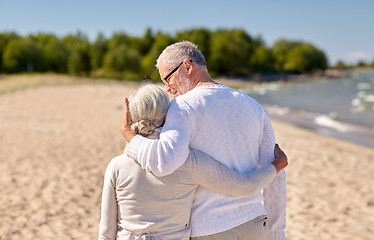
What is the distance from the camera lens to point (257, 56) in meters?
106

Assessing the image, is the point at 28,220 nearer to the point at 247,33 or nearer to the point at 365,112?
the point at 365,112

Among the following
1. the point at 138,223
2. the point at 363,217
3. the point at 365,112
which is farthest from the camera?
the point at 365,112

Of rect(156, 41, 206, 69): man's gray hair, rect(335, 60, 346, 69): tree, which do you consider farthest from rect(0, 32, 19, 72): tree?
rect(335, 60, 346, 69): tree

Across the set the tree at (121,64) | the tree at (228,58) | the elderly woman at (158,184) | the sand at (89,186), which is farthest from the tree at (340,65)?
the elderly woman at (158,184)

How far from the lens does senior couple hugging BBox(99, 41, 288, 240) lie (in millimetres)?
1643

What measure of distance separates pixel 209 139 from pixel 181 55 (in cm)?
47

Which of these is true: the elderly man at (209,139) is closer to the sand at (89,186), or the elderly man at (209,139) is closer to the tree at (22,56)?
the sand at (89,186)

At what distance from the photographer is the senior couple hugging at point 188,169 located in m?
1.64

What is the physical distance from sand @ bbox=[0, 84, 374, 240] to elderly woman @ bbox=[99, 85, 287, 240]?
295 cm

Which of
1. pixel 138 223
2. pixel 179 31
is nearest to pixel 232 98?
pixel 138 223

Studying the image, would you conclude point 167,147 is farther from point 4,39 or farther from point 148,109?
point 4,39

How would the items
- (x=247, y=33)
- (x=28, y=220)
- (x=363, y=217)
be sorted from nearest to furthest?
(x=28, y=220) → (x=363, y=217) → (x=247, y=33)

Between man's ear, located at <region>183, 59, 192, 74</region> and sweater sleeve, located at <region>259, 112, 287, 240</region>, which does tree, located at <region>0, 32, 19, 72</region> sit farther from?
sweater sleeve, located at <region>259, 112, 287, 240</region>

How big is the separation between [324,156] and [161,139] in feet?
27.8
